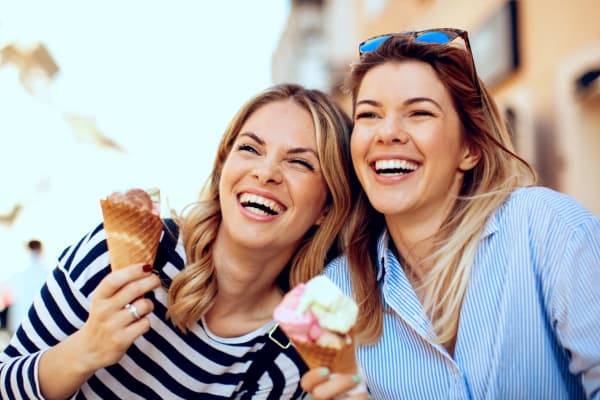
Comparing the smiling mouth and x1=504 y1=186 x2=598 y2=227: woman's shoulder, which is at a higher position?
the smiling mouth

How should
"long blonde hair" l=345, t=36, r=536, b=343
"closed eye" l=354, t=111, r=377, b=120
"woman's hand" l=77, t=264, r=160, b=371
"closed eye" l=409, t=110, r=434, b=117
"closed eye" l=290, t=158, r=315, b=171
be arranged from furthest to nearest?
"closed eye" l=290, t=158, r=315, b=171 → "closed eye" l=354, t=111, r=377, b=120 → "closed eye" l=409, t=110, r=434, b=117 → "long blonde hair" l=345, t=36, r=536, b=343 → "woman's hand" l=77, t=264, r=160, b=371

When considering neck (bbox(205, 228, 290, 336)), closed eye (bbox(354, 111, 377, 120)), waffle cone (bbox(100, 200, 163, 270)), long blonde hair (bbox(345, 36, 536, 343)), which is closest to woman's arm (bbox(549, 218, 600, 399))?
long blonde hair (bbox(345, 36, 536, 343))

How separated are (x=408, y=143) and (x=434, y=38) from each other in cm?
51

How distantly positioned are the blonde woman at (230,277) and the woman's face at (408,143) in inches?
13.9

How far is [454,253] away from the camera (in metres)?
2.31

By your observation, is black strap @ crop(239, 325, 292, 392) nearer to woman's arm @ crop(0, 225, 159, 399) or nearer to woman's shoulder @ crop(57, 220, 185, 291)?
Answer: woman's shoulder @ crop(57, 220, 185, 291)

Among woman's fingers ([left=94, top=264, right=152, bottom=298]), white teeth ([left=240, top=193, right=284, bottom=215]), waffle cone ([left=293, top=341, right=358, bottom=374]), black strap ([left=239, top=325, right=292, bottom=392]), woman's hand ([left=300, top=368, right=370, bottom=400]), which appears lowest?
black strap ([left=239, top=325, right=292, bottom=392])

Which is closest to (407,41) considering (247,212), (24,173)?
(247,212)

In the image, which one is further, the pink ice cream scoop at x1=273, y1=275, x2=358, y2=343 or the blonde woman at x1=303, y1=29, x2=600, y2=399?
the blonde woman at x1=303, y1=29, x2=600, y2=399

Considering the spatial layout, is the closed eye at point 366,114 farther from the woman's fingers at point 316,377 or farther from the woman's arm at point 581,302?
the woman's fingers at point 316,377

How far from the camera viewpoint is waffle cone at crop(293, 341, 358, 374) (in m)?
1.81

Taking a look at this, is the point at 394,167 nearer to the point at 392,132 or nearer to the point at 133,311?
the point at 392,132

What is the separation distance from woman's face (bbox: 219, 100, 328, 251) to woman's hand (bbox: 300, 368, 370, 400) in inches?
36.3

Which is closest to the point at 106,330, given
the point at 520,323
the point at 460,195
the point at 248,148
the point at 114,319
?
the point at 114,319
